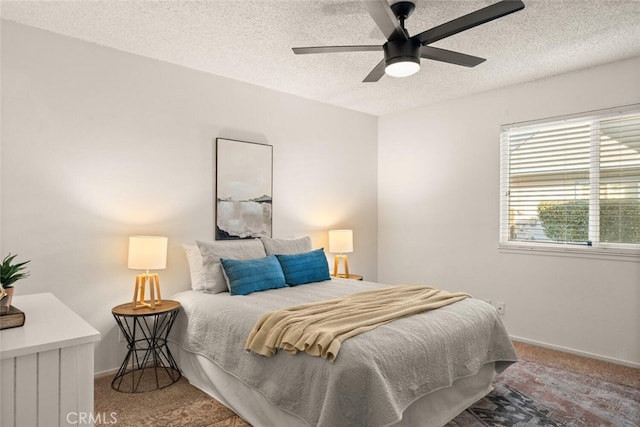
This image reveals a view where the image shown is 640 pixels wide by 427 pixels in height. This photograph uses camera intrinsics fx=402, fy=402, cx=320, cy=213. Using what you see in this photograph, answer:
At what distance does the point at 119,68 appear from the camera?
3.27 m

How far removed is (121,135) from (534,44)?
11.0ft

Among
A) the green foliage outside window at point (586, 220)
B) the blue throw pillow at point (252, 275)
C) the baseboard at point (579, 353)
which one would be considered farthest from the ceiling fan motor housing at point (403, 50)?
the baseboard at point (579, 353)

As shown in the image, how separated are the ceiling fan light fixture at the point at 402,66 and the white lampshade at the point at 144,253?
213 centimetres

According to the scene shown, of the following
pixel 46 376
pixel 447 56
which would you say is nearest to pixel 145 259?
pixel 46 376

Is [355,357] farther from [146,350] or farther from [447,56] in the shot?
[146,350]

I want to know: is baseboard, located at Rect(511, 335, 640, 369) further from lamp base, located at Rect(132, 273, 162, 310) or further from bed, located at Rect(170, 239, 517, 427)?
lamp base, located at Rect(132, 273, 162, 310)

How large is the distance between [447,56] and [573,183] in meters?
2.16

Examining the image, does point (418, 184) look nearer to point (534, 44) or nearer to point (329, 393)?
point (534, 44)

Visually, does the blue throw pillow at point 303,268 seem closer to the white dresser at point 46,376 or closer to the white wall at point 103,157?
the white wall at point 103,157

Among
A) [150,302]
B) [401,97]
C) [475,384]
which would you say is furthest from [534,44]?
[150,302]

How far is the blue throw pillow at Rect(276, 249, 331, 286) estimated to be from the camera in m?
3.59

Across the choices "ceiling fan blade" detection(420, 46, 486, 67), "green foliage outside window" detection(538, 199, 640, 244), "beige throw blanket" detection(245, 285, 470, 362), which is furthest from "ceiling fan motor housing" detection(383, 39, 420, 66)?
"green foliage outside window" detection(538, 199, 640, 244)

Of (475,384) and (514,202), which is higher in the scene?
(514,202)

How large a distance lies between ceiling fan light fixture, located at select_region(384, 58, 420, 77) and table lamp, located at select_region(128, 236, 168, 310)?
212 cm
